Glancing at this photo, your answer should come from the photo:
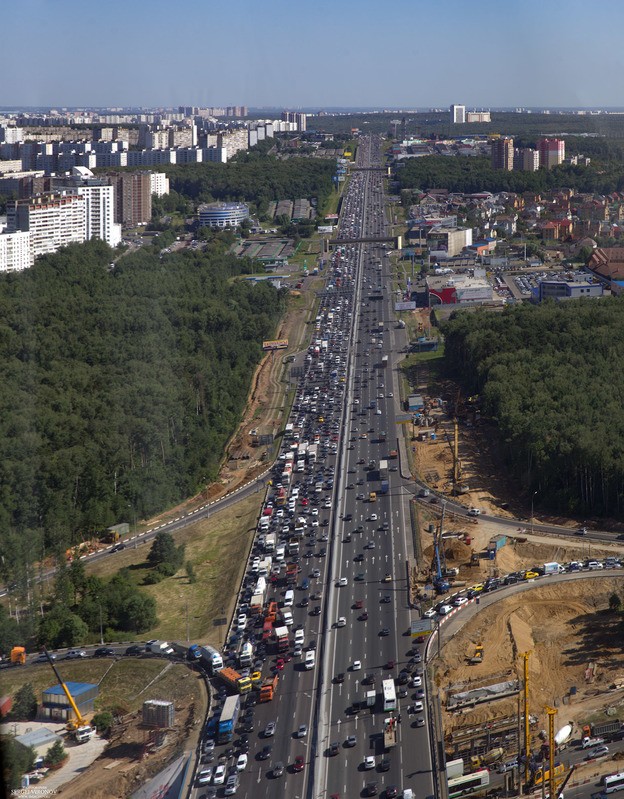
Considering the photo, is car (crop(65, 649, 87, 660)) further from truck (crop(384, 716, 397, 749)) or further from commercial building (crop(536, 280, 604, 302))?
commercial building (crop(536, 280, 604, 302))

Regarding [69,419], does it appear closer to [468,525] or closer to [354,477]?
[354,477]

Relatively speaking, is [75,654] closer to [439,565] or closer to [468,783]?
[439,565]

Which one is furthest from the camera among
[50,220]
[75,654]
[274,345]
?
[50,220]

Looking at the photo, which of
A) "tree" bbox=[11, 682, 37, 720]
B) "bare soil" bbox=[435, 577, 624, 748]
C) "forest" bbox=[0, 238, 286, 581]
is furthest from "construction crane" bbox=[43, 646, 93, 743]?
"bare soil" bbox=[435, 577, 624, 748]

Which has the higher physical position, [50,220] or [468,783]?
[50,220]

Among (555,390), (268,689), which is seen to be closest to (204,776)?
(268,689)

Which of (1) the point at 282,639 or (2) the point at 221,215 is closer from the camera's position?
(1) the point at 282,639
